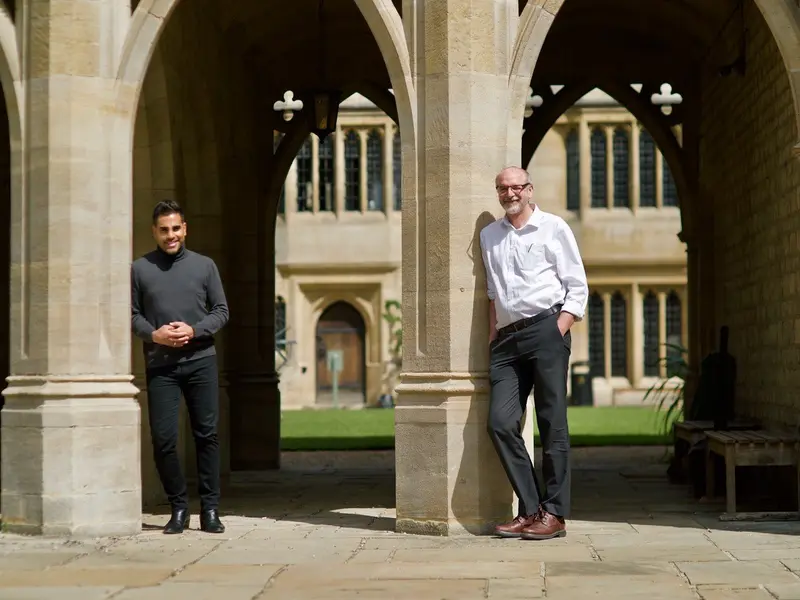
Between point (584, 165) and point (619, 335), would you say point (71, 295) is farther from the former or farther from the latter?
point (584, 165)

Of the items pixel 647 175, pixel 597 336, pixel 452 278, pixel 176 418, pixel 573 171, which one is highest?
pixel 573 171

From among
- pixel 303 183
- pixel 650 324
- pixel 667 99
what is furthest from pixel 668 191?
pixel 667 99

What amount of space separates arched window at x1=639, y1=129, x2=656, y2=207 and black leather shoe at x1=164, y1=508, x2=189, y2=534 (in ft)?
97.0

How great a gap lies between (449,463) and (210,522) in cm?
138

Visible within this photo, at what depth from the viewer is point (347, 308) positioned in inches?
1460

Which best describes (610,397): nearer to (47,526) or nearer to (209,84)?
(209,84)

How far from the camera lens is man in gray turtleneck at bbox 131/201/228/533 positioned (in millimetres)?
8078

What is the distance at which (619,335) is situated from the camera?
36344 millimetres

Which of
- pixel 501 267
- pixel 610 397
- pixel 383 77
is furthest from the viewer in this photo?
pixel 610 397

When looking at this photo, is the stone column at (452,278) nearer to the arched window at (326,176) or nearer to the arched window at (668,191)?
the arched window at (668,191)

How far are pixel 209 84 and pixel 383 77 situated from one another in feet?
11.0

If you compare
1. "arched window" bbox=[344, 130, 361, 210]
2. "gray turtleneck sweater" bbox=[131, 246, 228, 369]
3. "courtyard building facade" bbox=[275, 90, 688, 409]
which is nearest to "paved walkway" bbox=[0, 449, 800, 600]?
"gray turtleneck sweater" bbox=[131, 246, 228, 369]

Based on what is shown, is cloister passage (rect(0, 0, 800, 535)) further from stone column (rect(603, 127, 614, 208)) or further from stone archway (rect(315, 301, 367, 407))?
stone archway (rect(315, 301, 367, 407))

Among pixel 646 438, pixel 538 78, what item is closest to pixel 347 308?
pixel 646 438
